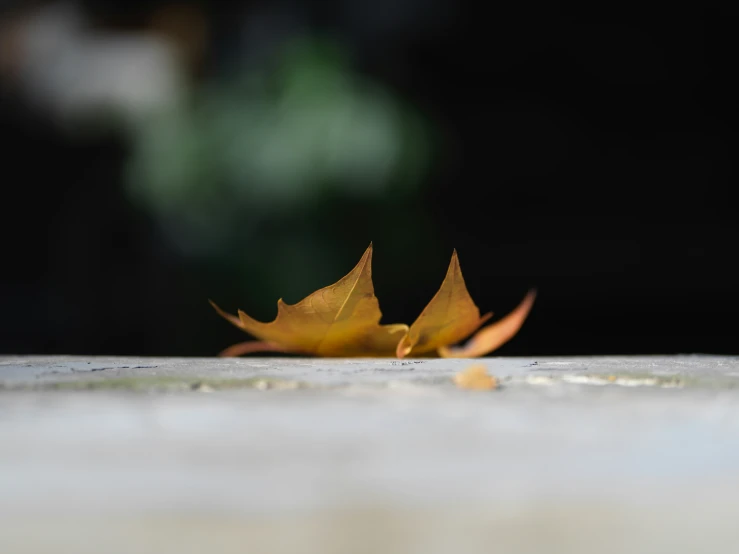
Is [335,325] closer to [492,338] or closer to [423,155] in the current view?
[492,338]

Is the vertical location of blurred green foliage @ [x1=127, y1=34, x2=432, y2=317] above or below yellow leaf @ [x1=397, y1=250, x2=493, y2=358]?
above

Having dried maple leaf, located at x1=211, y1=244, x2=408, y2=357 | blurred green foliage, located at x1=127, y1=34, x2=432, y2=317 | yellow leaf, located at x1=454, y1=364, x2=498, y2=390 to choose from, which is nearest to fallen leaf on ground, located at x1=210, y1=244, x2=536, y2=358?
dried maple leaf, located at x1=211, y1=244, x2=408, y2=357

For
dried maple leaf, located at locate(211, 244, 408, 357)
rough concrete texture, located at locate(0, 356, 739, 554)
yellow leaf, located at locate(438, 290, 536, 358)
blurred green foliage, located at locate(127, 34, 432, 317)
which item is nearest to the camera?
rough concrete texture, located at locate(0, 356, 739, 554)

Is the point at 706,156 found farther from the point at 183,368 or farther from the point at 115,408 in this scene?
the point at 115,408

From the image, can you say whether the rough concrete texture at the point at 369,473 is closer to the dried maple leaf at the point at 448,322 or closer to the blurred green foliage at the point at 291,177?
the dried maple leaf at the point at 448,322

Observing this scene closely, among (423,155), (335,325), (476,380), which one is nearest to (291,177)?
(423,155)

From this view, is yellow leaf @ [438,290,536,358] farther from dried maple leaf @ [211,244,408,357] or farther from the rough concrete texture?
the rough concrete texture

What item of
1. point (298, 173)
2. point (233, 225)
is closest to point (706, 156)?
point (298, 173)

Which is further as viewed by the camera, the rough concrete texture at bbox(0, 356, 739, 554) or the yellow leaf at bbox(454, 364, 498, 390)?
the yellow leaf at bbox(454, 364, 498, 390)

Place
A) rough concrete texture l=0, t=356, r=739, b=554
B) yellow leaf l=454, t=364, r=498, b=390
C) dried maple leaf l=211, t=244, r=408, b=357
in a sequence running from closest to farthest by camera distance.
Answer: rough concrete texture l=0, t=356, r=739, b=554 → yellow leaf l=454, t=364, r=498, b=390 → dried maple leaf l=211, t=244, r=408, b=357
